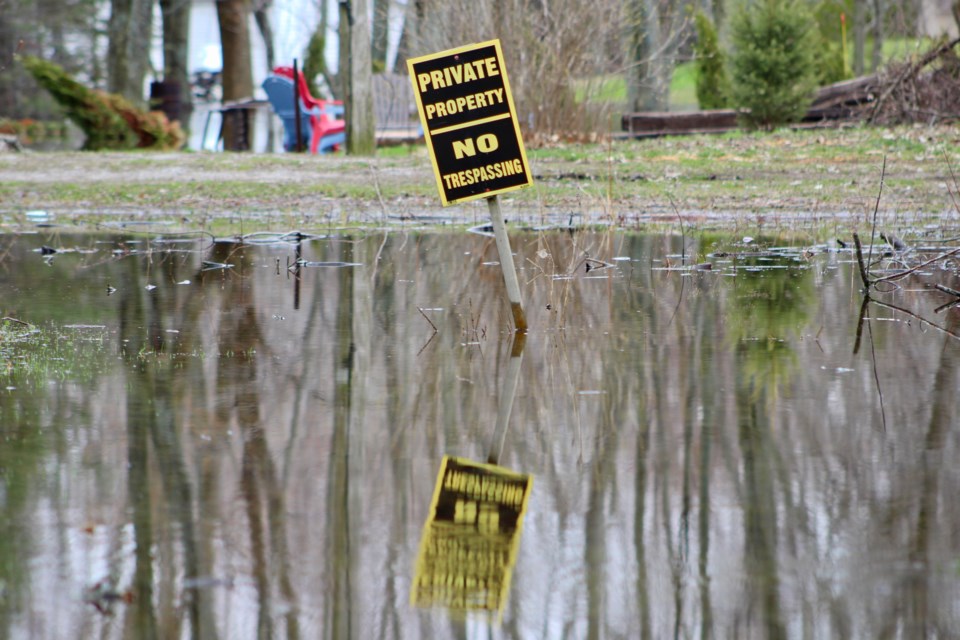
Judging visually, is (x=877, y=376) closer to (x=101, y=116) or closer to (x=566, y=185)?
(x=566, y=185)

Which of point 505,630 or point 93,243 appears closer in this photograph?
point 505,630

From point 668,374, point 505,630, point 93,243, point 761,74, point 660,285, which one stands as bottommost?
point 505,630

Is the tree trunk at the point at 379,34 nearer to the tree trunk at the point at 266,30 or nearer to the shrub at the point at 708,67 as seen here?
the tree trunk at the point at 266,30

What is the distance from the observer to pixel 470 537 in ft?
11.8

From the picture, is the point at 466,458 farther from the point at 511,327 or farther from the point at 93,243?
the point at 93,243

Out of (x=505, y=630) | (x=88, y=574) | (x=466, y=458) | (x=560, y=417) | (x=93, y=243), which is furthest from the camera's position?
(x=93, y=243)

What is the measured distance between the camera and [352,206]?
49.1 feet

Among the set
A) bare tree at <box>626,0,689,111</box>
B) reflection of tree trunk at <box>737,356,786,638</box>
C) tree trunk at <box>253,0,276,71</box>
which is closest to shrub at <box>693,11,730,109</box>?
bare tree at <box>626,0,689,111</box>

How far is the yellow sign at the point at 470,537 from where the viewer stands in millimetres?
3191

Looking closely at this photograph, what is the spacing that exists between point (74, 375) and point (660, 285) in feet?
13.2

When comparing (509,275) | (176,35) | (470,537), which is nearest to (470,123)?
(509,275)

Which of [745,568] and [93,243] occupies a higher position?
[93,243]

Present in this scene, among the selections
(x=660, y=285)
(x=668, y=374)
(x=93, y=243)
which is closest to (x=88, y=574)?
(x=668, y=374)

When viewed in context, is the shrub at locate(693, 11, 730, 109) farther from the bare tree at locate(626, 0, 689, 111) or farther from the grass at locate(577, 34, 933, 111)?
the grass at locate(577, 34, 933, 111)
